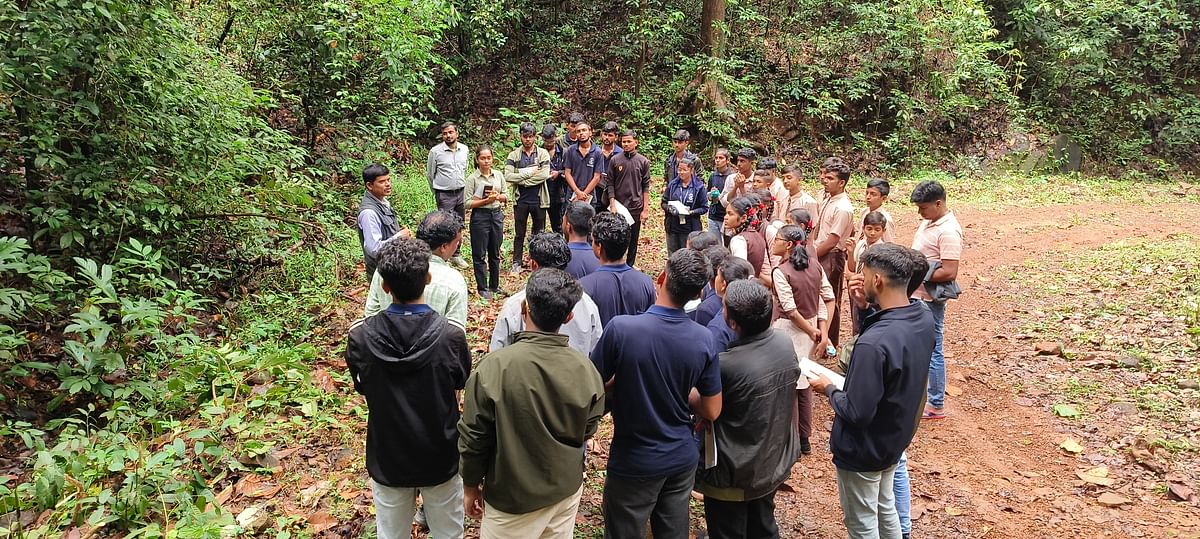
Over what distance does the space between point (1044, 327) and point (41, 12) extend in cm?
1024

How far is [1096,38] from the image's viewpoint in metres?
18.4

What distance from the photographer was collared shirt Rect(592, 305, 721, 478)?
337 cm

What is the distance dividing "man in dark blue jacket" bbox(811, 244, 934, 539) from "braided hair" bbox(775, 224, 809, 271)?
1.69 meters

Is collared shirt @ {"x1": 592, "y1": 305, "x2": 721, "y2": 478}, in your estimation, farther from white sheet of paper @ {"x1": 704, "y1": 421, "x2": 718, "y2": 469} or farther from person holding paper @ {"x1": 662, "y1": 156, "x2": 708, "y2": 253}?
person holding paper @ {"x1": 662, "y1": 156, "x2": 708, "y2": 253}

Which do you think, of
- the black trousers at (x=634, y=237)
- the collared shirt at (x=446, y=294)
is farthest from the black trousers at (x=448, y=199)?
the collared shirt at (x=446, y=294)

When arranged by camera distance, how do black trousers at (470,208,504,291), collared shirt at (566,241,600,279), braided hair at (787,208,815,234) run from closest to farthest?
1. collared shirt at (566,241,600,279)
2. braided hair at (787,208,815,234)
3. black trousers at (470,208,504,291)

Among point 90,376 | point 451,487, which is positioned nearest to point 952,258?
point 451,487

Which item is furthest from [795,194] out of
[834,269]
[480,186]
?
[480,186]

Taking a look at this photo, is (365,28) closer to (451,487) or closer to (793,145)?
(451,487)

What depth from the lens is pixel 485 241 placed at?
8266 mm

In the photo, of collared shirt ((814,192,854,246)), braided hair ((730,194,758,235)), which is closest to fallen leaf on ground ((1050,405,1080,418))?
collared shirt ((814,192,854,246))

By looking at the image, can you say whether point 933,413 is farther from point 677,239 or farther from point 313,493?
point 313,493

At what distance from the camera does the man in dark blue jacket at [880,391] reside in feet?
11.3

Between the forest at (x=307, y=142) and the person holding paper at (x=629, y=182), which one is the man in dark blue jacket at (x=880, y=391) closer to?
the forest at (x=307, y=142)
